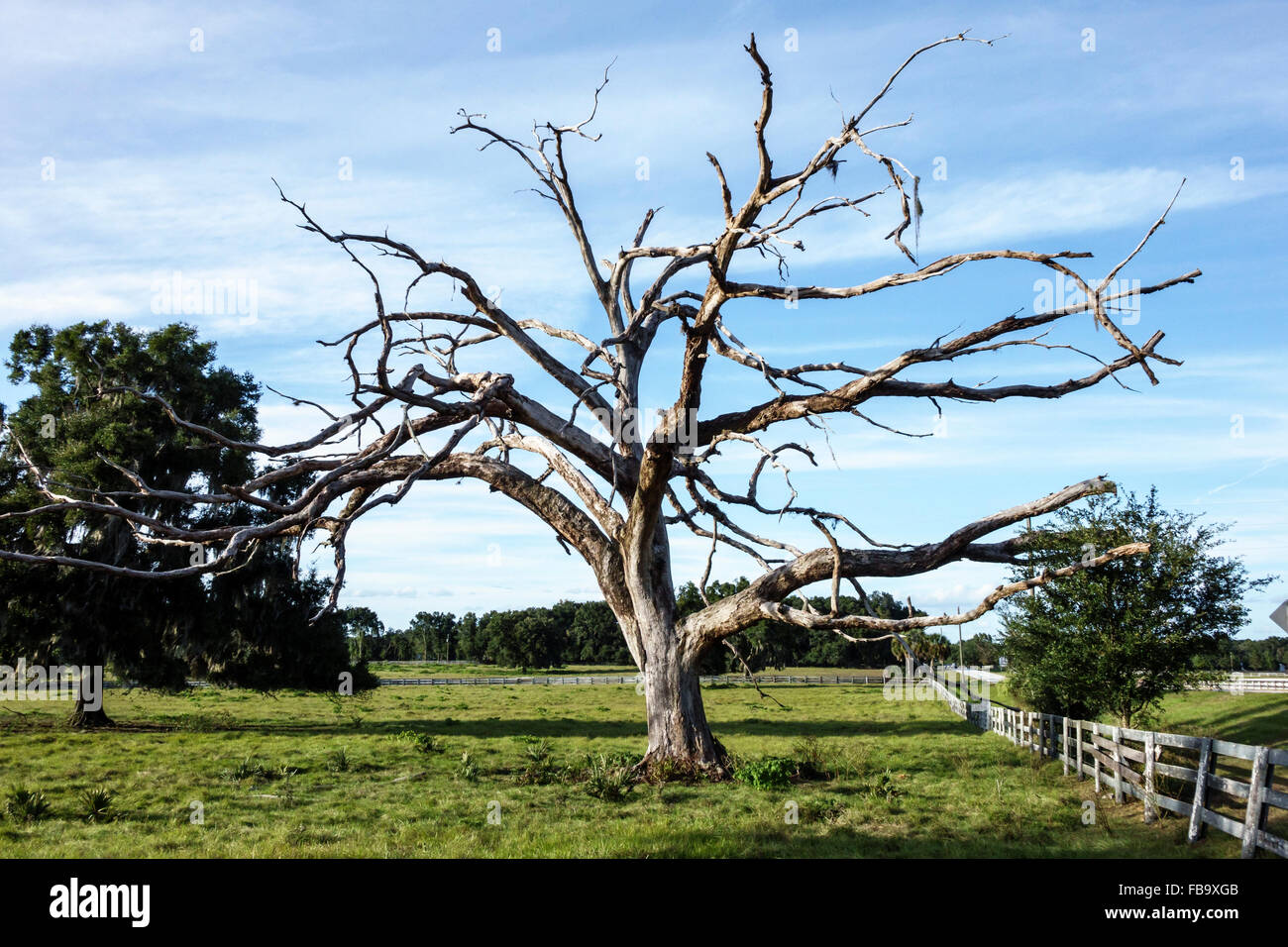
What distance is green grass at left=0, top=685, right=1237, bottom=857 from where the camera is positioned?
10523mm

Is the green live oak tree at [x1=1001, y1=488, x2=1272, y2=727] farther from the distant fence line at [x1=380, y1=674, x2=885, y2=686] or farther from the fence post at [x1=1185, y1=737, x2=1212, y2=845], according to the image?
the distant fence line at [x1=380, y1=674, x2=885, y2=686]

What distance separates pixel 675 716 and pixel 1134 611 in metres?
9.01

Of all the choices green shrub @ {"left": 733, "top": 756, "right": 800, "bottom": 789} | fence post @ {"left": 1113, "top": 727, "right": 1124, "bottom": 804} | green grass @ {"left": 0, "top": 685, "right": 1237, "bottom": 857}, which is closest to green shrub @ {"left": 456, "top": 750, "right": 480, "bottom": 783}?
green grass @ {"left": 0, "top": 685, "right": 1237, "bottom": 857}

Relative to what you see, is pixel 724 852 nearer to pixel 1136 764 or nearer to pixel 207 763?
pixel 1136 764

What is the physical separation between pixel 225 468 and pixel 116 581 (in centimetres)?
459

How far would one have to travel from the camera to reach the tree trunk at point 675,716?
15117 mm

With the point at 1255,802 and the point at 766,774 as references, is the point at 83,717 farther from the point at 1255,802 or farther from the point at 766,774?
the point at 1255,802

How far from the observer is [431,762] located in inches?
769

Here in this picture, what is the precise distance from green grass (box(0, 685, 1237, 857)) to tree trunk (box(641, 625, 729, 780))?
0.56 meters

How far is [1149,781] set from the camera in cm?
1277

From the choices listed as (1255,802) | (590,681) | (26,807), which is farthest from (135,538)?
(590,681)

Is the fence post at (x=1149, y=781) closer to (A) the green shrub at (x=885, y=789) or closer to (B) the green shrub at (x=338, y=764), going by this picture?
(A) the green shrub at (x=885, y=789)

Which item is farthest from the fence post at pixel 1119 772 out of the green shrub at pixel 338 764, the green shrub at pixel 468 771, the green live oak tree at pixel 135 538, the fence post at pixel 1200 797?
the green live oak tree at pixel 135 538
